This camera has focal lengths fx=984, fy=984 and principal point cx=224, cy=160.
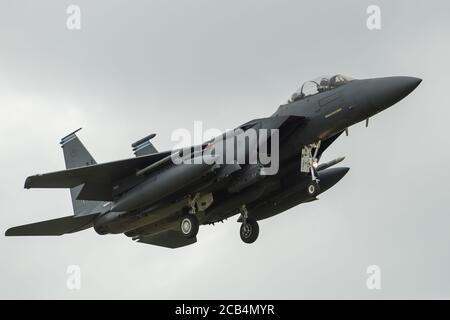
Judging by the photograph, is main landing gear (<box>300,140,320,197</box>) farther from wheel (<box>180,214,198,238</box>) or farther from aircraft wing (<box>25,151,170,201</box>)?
aircraft wing (<box>25,151,170,201</box>)

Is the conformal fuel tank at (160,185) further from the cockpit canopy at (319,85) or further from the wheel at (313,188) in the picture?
the cockpit canopy at (319,85)

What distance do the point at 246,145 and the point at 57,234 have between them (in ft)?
18.8

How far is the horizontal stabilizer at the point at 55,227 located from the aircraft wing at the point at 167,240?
2195 mm

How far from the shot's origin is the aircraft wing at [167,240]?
89.8ft

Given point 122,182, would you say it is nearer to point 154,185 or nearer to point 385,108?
point 154,185

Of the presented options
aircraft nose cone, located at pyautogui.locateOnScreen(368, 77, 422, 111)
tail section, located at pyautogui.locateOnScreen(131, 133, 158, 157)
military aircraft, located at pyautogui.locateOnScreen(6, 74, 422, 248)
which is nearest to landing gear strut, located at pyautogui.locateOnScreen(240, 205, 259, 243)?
military aircraft, located at pyautogui.locateOnScreen(6, 74, 422, 248)

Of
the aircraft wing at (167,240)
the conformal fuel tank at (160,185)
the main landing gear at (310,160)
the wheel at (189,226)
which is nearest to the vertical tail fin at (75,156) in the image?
the aircraft wing at (167,240)

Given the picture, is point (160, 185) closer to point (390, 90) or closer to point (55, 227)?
point (55, 227)

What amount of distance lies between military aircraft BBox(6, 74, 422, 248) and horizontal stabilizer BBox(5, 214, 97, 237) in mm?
26

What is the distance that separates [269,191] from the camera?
24.8 meters

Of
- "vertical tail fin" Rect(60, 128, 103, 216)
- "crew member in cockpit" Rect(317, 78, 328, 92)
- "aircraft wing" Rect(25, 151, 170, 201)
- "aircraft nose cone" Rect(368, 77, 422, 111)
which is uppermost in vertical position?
"crew member in cockpit" Rect(317, 78, 328, 92)

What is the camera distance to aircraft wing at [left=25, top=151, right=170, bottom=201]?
77.4 feet

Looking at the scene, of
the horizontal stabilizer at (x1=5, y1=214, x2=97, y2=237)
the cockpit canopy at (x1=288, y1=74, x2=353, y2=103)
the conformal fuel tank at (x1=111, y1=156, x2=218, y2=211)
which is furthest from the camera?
the horizontal stabilizer at (x1=5, y1=214, x2=97, y2=237)

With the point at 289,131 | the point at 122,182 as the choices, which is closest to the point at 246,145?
the point at 289,131
